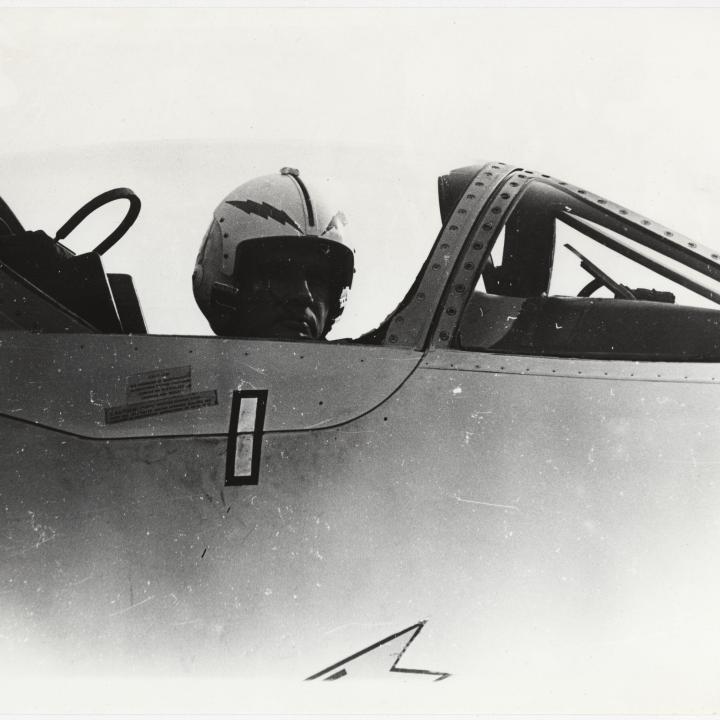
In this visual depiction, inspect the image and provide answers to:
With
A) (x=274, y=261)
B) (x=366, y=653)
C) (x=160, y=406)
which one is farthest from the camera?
(x=274, y=261)

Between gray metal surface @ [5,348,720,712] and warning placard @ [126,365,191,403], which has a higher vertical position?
warning placard @ [126,365,191,403]

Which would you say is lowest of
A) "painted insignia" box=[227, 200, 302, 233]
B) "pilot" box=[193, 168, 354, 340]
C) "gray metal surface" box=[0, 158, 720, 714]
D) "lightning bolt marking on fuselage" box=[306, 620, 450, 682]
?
"lightning bolt marking on fuselage" box=[306, 620, 450, 682]

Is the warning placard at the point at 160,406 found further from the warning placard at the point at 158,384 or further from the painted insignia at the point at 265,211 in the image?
the painted insignia at the point at 265,211

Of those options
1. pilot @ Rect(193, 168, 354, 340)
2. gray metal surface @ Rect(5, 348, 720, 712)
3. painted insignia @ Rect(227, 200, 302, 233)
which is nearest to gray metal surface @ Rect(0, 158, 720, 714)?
gray metal surface @ Rect(5, 348, 720, 712)

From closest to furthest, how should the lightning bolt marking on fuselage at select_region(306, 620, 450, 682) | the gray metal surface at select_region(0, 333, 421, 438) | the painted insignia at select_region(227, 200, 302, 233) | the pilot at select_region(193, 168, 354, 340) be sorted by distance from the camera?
the lightning bolt marking on fuselage at select_region(306, 620, 450, 682) < the gray metal surface at select_region(0, 333, 421, 438) < the pilot at select_region(193, 168, 354, 340) < the painted insignia at select_region(227, 200, 302, 233)

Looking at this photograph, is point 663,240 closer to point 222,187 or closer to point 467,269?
point 467,269

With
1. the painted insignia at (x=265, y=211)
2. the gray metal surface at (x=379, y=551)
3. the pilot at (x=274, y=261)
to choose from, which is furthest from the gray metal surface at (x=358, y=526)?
the painted insignia at (x=265, y=211)

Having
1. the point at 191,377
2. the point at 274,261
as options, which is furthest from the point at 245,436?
the point at 274,261

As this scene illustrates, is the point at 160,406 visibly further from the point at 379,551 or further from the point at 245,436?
the point at 379,551

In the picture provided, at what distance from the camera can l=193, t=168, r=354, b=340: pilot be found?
2.92 metres

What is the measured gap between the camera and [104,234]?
2.86 m

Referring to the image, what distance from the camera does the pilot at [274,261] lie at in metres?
2.92

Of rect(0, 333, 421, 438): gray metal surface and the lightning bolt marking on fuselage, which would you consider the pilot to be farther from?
the lightning bolt marking on fuselage

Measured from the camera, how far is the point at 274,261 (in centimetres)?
302
